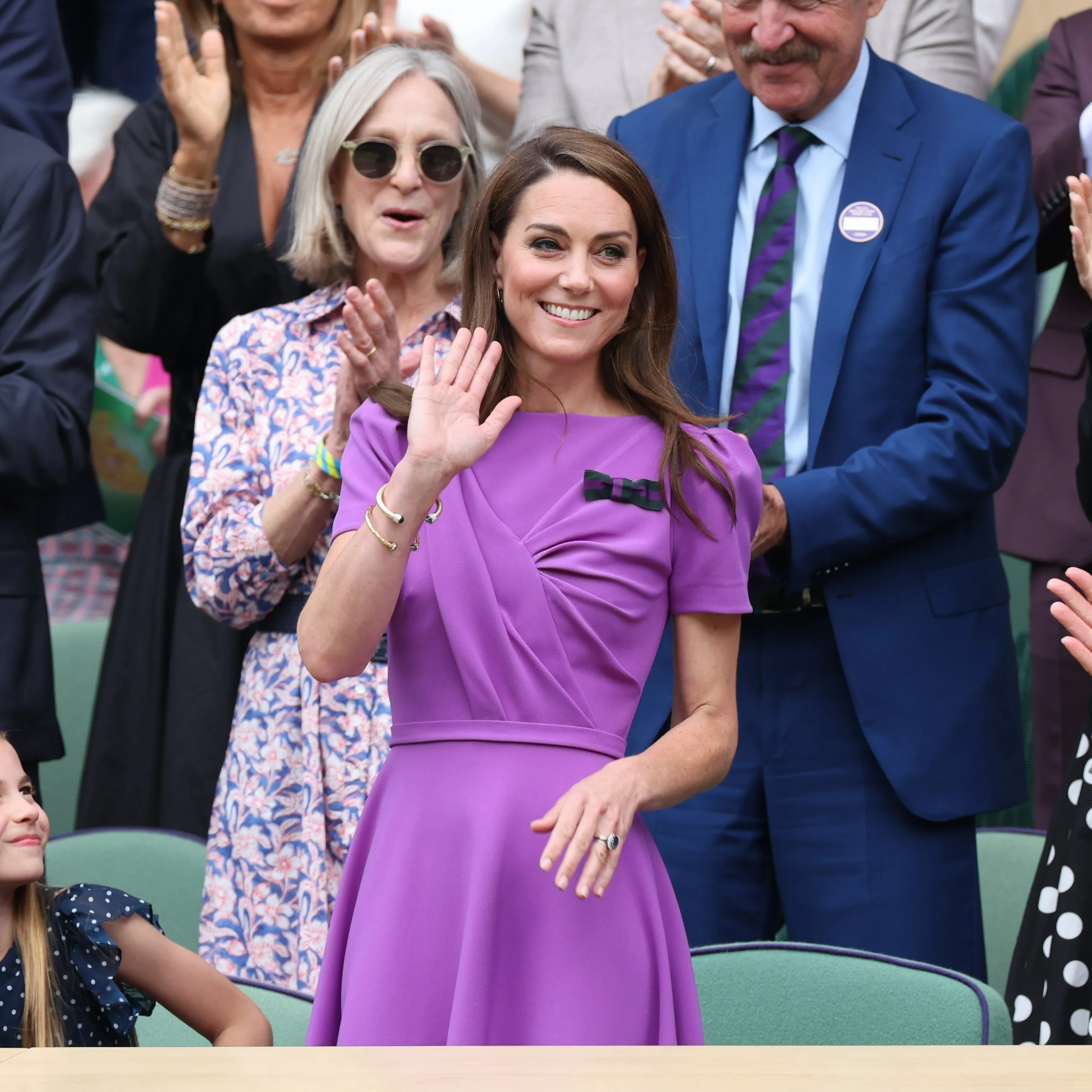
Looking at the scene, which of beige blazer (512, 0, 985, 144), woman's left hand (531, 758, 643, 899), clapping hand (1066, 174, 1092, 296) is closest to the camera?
woman's left hand (531, 758, 643, 899)

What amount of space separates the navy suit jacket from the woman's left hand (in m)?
0.89

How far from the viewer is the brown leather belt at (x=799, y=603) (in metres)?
2.81

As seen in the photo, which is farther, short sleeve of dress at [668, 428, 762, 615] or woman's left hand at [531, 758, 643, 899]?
short sleeve of dress at [668, 428, 762, 615]

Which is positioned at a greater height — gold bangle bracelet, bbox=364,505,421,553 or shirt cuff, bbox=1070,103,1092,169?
shirt cuff, bbox=1070,103,1092,169

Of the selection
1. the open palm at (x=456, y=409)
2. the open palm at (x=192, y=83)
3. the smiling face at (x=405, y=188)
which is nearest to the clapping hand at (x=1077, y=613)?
the open palm at (x=456, y=409)

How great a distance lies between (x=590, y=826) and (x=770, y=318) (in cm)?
130

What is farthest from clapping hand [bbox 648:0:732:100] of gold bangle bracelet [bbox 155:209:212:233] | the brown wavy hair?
the brown wavy hair

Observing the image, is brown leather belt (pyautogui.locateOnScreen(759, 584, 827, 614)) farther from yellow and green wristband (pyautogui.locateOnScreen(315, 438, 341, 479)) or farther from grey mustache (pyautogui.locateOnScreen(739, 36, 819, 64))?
grey mustache (pyautogui.locateOnScreen(739, 36, 819, 64))

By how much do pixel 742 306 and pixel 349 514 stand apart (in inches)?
42.1

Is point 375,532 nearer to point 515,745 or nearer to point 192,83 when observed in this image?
point 515,745

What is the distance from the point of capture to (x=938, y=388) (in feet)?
9.19

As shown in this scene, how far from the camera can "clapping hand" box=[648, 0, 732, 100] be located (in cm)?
342

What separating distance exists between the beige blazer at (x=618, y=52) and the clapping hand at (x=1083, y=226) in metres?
1.00

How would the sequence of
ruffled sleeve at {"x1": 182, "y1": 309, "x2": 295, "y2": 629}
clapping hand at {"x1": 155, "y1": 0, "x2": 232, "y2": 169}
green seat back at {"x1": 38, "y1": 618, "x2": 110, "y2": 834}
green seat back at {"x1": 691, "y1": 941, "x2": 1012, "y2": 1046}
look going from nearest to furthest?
green seat back at {"x1": 691, "y1": 941, "x2": 1012, "y2": 1046}, ruffled sleeve at {"x1": 182, "y1": 309, "x2": 295, "y2": 629}, clapping hand at {"x1": 155, "y1": 0, "x2": 232, "y2": 169}, green seat back at {"x1": 38, "y1": 618, "x2": 110, "y2": 834}
